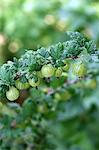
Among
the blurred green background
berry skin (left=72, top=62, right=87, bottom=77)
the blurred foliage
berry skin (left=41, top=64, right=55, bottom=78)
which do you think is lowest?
the blurred foliage

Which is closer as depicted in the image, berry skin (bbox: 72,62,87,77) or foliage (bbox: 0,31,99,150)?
foliage (bbox: 0,31,99,150)

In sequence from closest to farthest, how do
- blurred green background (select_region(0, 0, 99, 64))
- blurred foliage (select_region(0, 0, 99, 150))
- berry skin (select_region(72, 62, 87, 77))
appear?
A: blurred foliage (select_region(0, 0, 99, 150))
berry skin (select_region(72, 62, 87, 77))
blurred green background (select_region(0, 0, 99, 64))

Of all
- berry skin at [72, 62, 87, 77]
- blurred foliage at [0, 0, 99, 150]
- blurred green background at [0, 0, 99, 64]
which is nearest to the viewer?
blurred foliage at [0, 0, 99, 150]

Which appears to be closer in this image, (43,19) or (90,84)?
(90,84)

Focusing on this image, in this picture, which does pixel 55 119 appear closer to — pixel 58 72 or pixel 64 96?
pixel 64 96

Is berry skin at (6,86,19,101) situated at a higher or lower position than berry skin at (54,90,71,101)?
Answer: higher

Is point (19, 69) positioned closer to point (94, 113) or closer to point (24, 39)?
point (94, 113)

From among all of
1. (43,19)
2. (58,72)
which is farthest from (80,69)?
(43,19)

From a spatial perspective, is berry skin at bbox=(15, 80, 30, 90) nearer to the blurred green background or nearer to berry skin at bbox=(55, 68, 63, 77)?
berry skin at bbox=(55, 68, 63, 77)

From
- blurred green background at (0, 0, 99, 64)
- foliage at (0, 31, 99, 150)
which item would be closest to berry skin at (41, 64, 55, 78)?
foliage at (0, 31, 99, 150)
